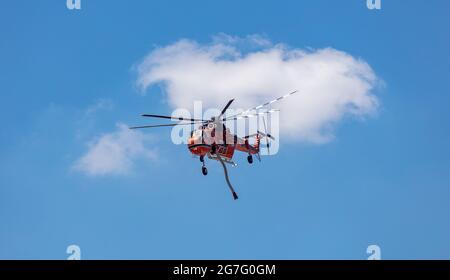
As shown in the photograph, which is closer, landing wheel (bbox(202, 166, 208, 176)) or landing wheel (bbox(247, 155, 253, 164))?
landing wheel (bbox(202, 166, 208, 176))

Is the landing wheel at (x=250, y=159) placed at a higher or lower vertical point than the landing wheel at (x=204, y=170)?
higher

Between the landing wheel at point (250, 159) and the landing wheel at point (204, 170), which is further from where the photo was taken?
the landing wheel at point (250, 159)

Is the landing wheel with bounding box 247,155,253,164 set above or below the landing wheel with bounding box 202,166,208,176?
above

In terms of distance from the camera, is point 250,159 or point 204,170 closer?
point 204,170

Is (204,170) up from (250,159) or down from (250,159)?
down
